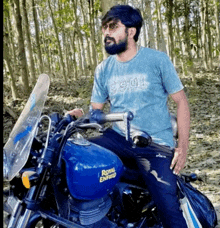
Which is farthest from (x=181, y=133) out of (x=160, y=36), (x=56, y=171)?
(x=160, y=36)

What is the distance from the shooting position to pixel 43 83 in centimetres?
185

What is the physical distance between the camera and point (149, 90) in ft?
7.56

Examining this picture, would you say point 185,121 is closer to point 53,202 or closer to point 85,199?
point 85,199

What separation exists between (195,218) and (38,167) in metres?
1.43

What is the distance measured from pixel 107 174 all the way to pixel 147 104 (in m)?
0.74

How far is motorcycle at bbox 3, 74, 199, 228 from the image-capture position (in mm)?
1558

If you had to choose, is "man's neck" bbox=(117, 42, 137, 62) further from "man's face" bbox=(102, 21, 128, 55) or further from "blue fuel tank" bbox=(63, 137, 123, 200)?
"blue fuel tank" bbox=(63, 137, 123, 200)

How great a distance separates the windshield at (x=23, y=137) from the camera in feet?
5.01

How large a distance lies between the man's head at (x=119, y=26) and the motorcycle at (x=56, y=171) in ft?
2.48

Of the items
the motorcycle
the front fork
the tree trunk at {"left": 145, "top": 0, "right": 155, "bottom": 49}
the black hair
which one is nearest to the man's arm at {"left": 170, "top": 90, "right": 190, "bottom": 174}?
the motorcycle

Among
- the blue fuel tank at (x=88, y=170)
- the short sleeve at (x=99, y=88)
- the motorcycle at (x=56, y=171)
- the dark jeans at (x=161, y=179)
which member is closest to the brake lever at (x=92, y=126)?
the motorcycle at (x=56, y=171)

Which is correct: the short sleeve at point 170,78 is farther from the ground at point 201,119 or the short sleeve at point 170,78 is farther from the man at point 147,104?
the ground at point 201,119

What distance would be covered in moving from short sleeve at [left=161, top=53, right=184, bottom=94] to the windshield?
3.12 feet

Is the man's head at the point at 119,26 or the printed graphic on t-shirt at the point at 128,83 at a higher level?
the man's head at the point at 119,26
